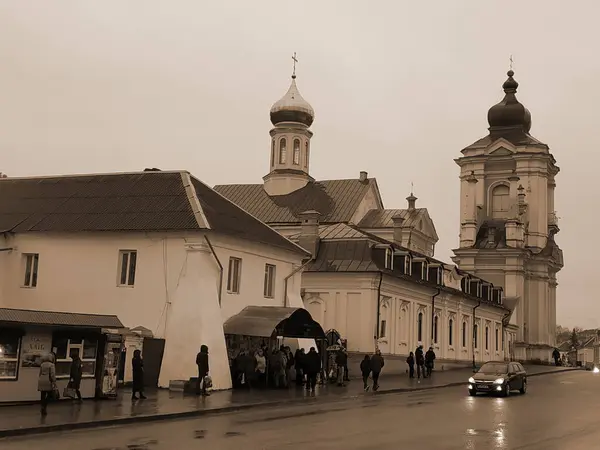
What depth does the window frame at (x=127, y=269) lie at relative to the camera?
29844 mm

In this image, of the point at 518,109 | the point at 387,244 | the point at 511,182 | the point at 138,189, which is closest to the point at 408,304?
the point at 387,244

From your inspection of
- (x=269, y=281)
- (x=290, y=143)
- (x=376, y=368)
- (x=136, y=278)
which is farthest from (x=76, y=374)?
(x=290, y=143)

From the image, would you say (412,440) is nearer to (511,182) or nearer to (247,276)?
(247,276)

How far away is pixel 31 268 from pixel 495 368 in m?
17.9

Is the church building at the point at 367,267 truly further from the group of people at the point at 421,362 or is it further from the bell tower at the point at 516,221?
the bell tower at the point at 516,221

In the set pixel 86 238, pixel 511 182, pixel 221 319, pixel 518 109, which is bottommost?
pixel 221 319

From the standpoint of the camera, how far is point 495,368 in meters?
A: 31.6

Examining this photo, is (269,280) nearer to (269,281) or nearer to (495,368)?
(269,281)

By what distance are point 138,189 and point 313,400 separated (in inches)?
435

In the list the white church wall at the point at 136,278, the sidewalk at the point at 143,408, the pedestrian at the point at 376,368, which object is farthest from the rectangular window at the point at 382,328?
the white church wall at the point at 136,278

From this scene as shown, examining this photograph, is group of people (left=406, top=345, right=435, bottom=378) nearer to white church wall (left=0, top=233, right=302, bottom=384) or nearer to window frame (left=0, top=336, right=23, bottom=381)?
white church wall (left=0, top=233, right=302, bottom=384)

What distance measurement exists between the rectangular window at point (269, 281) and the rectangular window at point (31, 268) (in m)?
8.76

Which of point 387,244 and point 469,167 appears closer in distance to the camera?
point 387,244

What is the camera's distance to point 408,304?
4519cm
